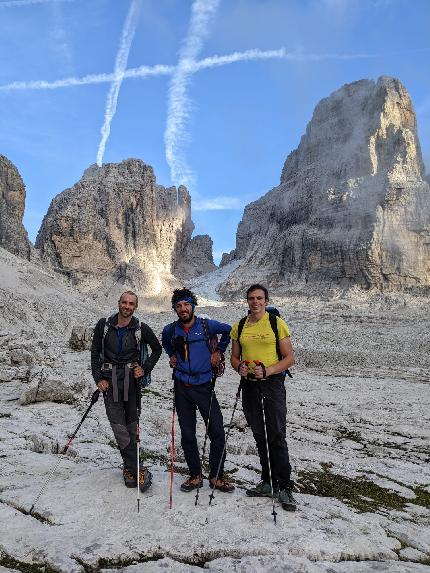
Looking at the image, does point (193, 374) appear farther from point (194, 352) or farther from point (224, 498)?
point (224, 498)

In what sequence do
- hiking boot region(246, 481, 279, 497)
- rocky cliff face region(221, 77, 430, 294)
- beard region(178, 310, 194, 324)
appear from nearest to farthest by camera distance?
hiking boot region(246, 481, 279, 497)
beard region(178, 310, 194, 324)
rocky cliff face region(221, 77, 430, 294)

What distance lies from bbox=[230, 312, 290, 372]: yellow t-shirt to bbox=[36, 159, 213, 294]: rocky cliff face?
10130 centimetres

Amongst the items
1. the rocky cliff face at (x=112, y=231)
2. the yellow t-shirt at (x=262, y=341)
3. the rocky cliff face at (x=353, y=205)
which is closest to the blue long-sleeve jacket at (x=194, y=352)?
the yellow t-shirt at (x=262, y=341)

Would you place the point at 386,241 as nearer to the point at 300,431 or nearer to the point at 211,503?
the point at 300,431

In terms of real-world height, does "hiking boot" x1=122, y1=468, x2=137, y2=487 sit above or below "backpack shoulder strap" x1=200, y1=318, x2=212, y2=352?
below

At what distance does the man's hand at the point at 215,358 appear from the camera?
200 inches

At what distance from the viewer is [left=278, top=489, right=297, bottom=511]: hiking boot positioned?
4.45 m

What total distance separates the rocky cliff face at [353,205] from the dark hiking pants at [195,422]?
80.8 metres

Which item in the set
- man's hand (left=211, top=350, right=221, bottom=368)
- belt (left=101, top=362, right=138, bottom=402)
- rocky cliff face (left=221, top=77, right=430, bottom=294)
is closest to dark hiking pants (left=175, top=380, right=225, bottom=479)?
man's hand (left=211, top=350, right=221, bottom=368)


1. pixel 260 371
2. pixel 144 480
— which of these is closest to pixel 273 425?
pixel 260 371

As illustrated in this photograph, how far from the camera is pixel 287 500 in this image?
4.57m

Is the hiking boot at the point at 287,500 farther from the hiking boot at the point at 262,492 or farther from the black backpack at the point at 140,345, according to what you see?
the black backpack at the point at 140,345

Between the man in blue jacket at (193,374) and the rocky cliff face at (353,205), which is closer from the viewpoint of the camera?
the man in blue jacket at (193,374)

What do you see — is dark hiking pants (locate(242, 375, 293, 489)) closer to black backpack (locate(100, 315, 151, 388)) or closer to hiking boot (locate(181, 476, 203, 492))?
hiking boot (locate(181, 476, 203, 492))
